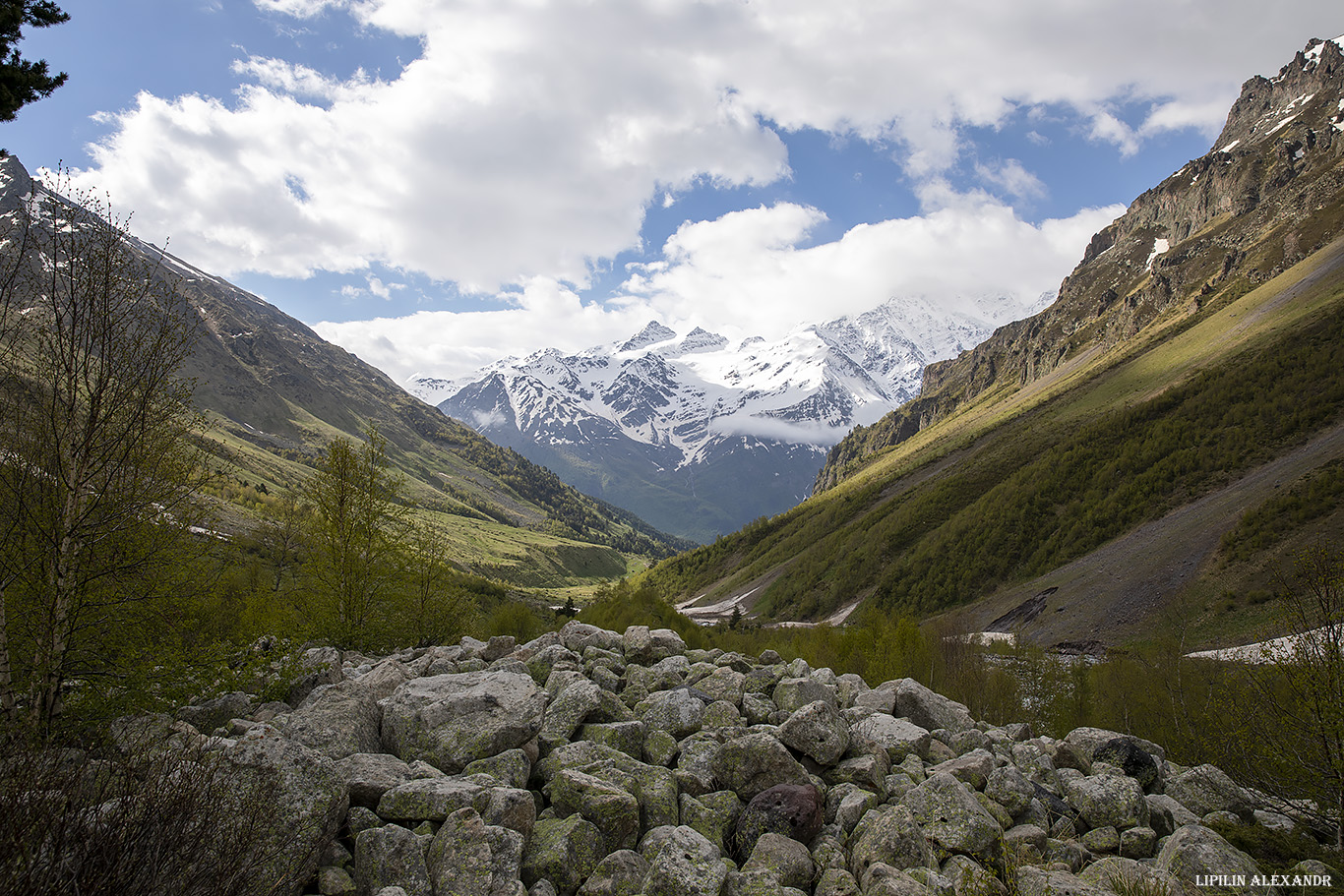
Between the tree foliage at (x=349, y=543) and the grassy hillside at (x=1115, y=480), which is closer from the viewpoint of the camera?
the tree foliage at (x=349, y=543)

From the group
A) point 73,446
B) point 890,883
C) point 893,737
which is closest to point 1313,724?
point 893,737

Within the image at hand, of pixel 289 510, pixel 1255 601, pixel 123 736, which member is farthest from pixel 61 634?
pixel 1255 601

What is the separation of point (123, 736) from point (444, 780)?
662 centimetres

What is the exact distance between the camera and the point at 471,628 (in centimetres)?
3800

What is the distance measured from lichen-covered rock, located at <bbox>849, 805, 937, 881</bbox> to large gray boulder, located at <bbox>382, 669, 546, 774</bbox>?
733 cm

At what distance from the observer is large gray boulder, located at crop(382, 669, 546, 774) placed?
13.1 metres

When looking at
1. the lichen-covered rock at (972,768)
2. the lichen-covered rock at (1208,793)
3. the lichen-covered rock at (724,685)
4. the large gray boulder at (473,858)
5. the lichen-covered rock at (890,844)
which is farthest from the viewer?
the lichen-covered rock at (724,685)

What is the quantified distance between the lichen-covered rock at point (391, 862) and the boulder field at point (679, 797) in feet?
0.09

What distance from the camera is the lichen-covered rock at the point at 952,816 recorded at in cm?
1139

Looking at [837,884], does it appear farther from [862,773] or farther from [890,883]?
[862,773]

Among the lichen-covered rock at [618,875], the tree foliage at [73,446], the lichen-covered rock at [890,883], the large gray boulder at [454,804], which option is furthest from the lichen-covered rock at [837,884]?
the tree foliage at [73,446]

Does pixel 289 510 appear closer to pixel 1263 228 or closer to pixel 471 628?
pixel 471 628

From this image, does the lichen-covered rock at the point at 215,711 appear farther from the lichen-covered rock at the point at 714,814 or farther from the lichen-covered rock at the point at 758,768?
the lichen-covered rock at the point at 758,768

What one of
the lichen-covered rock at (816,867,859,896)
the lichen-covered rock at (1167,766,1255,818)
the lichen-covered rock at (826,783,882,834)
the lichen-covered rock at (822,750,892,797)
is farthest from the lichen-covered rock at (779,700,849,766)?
the lichen-covered rock at (1167,766,1255,818)
